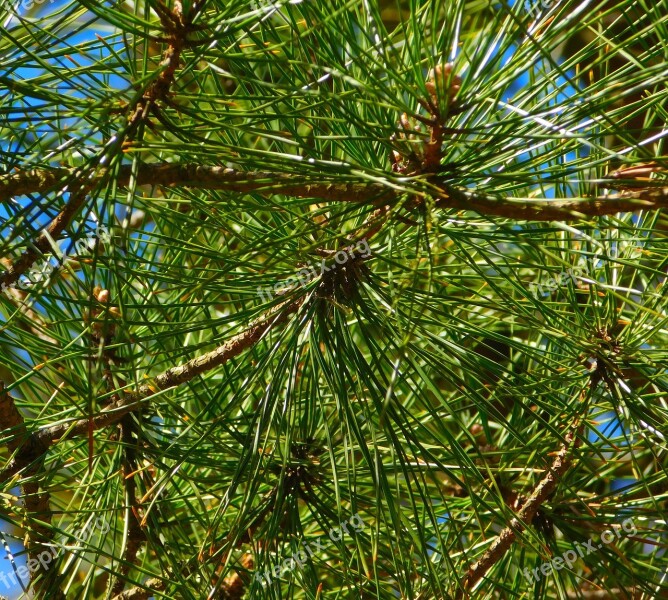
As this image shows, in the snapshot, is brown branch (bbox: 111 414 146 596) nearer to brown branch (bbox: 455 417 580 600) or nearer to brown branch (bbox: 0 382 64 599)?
brown branch (bbox: 0 382 64 599)

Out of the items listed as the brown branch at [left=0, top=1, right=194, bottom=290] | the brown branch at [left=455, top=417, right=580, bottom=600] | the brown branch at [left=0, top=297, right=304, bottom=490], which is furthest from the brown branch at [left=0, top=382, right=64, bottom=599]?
the brown branch at [left=455, top=417, right=580, bottom=600]

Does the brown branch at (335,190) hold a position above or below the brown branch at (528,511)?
above

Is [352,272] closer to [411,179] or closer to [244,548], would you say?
[411,179]

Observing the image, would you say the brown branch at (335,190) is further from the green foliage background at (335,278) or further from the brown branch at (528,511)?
the brown branch at (528,511)

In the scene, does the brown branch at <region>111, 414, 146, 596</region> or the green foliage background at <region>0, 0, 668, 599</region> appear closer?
the green foliage background at <region>0, 0, 668, 599</region>

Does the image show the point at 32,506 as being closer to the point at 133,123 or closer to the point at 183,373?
the point at 183,373

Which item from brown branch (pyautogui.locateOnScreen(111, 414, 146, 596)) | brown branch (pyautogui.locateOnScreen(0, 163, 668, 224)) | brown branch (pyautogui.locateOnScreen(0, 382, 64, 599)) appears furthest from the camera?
brown branch (pyautogui.locateOnScreen(111, 414, 146, 596))

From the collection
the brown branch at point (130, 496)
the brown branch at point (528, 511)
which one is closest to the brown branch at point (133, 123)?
the brown branch at point (130, 496)
